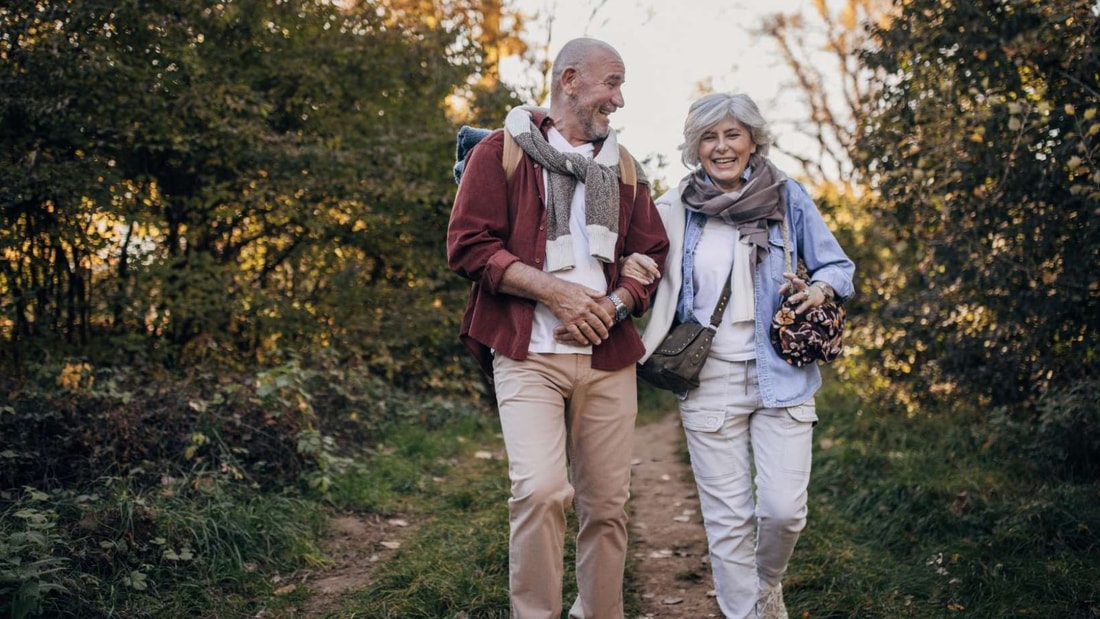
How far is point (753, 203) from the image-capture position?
3486mm

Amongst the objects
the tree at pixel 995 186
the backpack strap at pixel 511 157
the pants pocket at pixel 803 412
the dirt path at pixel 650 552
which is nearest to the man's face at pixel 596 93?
the backpack strap at pixel 511 157

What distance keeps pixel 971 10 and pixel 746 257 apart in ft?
10.7

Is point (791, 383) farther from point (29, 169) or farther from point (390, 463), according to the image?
point (29, 169)

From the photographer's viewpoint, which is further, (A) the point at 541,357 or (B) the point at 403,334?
(B) the point at 403,334

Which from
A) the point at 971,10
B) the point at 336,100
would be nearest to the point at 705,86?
the point at 336,100

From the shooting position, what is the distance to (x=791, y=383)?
A: 11.3 ft

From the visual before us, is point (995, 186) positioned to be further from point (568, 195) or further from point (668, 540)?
point (568, 195)

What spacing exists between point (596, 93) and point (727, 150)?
629 mm

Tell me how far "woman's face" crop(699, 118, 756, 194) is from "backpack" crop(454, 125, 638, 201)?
→ 0.33 meters

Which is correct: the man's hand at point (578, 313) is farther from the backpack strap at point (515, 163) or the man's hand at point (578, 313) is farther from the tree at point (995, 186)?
the tree at point (995, 186)

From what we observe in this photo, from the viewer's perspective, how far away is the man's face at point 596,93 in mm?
3266

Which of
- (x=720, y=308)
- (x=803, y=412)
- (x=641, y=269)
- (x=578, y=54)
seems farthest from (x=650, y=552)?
(x=578, y=54)

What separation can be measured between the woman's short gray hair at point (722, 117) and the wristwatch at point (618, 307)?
0.83 meters

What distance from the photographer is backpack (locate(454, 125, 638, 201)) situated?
10.6ft
